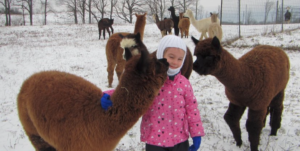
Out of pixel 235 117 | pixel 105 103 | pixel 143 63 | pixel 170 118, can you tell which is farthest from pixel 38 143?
pixel 235 117

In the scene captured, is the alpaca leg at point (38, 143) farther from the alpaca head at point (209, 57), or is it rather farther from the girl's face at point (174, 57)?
the alpaca head at point (209, 57)

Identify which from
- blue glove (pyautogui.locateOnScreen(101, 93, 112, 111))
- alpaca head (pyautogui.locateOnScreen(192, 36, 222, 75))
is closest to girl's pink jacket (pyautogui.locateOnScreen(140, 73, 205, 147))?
blue glove (pyautogui.locateOnScreen(101, 93, 112, 111))

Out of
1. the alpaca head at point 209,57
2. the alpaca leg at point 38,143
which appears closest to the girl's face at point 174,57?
the alpaca head at point 209,57

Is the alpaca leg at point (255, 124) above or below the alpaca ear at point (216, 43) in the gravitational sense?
below

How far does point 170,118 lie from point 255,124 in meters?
1.63

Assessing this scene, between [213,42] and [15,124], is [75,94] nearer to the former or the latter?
[213,42]

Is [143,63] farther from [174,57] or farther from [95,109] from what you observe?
[95,109]

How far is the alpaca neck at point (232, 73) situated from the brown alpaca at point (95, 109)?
3.66ft

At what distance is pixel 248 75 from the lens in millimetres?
2840

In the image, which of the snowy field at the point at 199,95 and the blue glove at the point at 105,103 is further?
the snowy field at the point at 199,95

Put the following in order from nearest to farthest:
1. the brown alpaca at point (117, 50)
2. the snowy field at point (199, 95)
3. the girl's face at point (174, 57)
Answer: the girl's face at point (174, 57)
the snowy field at point (199, 95)
the brown alpaca at point (117, 50)

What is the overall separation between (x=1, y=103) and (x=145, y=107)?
5127 millimetres

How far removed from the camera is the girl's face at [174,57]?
1.97 meters

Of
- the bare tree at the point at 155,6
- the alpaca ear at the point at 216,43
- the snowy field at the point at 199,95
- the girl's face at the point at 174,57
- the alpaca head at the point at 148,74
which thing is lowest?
the snowy field at the point at 199,95
